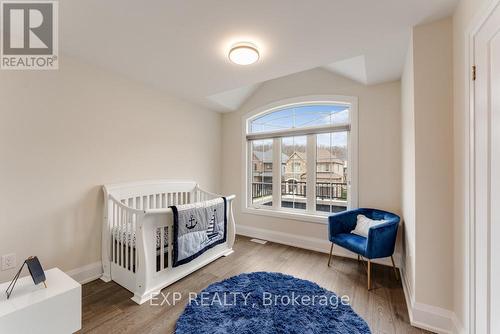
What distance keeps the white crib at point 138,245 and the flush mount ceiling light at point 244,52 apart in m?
1.61

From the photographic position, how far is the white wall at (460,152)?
1310 mm

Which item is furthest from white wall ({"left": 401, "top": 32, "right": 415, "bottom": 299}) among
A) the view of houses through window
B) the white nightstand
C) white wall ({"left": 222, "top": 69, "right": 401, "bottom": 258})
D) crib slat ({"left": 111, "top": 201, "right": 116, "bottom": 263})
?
crib slat ({"left": 111, "top": 201, "right": 116, "bottom": 263})

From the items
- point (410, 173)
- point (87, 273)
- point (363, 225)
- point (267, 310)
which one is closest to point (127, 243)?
point (87, 273)

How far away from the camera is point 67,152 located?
2.13 meters

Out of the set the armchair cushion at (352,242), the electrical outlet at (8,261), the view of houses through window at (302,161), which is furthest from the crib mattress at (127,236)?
the view of houses through window at (302,161)

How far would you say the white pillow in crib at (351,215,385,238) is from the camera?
96.0 inches

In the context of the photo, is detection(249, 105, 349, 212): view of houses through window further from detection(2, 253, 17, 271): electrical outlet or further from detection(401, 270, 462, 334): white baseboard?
detection(2, 253, 17, 271): electrical outlet

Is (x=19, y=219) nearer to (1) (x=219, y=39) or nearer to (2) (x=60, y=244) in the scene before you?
(2) (x=60, y=244)

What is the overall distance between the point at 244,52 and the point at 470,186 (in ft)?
6.24

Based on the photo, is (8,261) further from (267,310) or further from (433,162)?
(433,162)

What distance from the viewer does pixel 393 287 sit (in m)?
2.15

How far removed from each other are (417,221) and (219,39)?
220cm

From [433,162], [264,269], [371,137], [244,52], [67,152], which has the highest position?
[244,52]

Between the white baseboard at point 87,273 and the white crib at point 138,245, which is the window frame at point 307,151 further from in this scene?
the white baseboard at point 87,273
